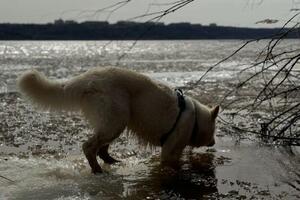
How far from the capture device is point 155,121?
275 inches

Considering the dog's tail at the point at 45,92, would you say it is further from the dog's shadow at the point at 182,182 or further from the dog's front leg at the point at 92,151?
the dog's shadow at the point at 182,182

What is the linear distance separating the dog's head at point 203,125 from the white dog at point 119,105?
0.04 meters

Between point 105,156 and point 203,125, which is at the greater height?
point 203,125

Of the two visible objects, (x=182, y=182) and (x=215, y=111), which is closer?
(x=182, y=182)

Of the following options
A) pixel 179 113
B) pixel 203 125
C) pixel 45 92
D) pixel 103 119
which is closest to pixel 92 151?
pixel 103 119

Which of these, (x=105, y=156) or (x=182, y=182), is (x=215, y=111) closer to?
(x=182, y=182)

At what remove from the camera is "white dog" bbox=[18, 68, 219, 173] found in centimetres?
661

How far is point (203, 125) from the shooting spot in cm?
748

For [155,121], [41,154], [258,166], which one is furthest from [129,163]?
[258,166]

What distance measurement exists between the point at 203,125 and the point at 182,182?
1385mm

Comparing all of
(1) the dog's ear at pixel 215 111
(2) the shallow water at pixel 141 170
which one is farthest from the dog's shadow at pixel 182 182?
(1) the dog's ear at pixel 215 111

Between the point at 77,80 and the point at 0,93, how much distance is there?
31.0ft

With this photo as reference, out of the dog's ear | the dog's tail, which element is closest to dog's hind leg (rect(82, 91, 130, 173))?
the dog's tail

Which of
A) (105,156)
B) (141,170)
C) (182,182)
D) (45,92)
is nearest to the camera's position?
(182,182)
